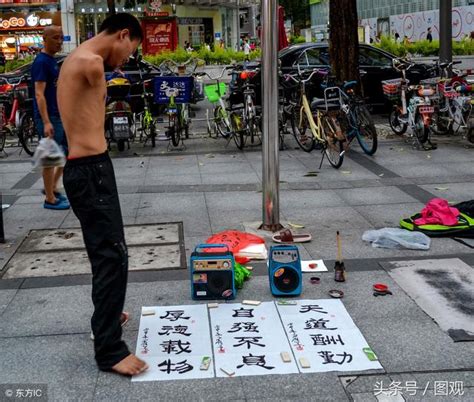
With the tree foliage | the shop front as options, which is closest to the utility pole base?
the shop front

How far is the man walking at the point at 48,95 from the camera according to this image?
7.45 m

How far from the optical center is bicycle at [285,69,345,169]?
32.9ft

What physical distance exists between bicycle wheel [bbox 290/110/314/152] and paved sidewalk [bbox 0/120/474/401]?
169mm

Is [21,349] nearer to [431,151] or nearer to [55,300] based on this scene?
[55,300]

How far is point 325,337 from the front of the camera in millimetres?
4395

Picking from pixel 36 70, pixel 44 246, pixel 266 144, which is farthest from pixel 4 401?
pixel 36 70

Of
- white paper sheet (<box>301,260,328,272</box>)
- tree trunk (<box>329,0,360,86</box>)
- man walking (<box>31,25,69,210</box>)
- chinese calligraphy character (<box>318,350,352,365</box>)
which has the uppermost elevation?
tree trunk (<box>329,0,360,86</box>)

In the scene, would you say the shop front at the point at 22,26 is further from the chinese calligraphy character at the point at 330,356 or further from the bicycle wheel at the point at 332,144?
the chinese calligraphy character at the point at 330,356

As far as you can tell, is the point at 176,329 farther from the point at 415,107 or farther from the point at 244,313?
the point at 415,107

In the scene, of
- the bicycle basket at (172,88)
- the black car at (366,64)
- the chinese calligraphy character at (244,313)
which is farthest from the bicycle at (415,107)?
the chinese calligraphy character at (244,313)

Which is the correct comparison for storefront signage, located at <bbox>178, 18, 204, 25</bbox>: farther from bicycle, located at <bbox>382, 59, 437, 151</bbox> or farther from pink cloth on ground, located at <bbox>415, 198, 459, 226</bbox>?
pink cloth on ground, located at <bbox>415, 198, 459, 226</bbox>

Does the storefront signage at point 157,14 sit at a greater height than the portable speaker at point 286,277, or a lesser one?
greater

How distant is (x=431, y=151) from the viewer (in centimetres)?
1124

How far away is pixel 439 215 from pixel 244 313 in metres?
2.73
